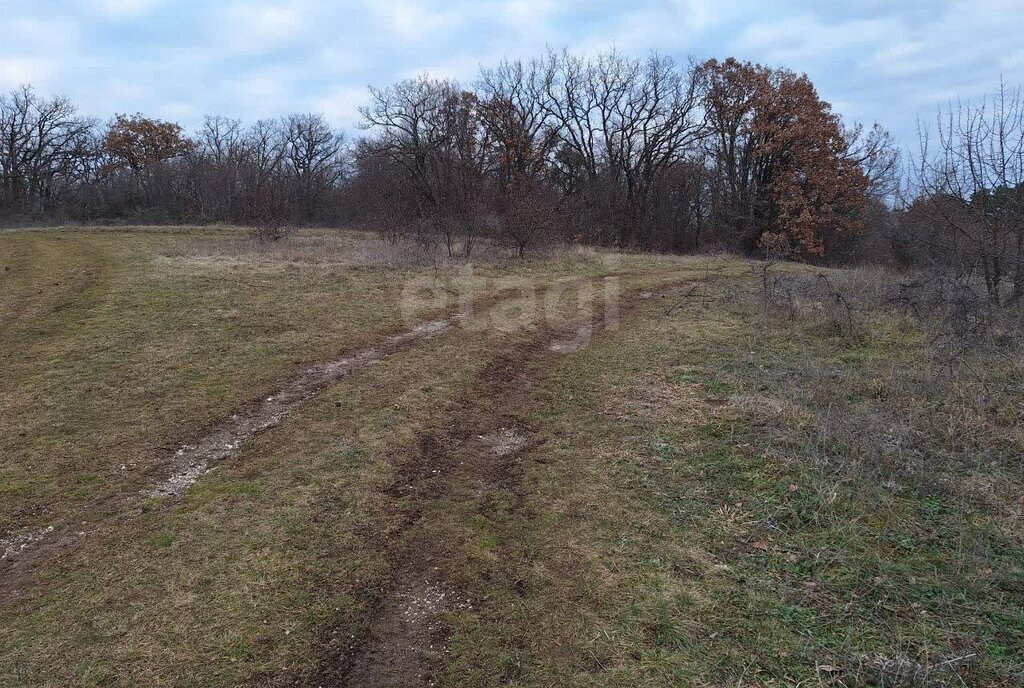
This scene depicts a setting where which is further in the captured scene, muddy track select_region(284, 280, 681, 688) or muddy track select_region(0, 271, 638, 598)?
muddy track select_region(0, 271, 638, 598)

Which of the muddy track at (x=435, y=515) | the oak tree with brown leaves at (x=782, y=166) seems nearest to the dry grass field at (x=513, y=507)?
the muddy track at (x=435, y=515)

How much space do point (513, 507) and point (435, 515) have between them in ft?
2.01

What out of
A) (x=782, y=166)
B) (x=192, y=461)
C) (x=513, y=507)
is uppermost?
(x=782, y=166)

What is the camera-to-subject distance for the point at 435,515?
458cm

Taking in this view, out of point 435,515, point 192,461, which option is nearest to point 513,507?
point 435,515

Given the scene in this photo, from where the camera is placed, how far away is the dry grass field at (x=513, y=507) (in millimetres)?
3162

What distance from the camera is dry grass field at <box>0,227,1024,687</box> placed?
3.16 metres

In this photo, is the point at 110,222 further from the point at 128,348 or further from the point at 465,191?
the point at 128,348

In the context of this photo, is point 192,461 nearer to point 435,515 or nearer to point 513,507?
point 435,515

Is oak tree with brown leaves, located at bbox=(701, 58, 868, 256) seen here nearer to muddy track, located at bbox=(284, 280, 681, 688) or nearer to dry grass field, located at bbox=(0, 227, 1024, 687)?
dry grass field, located at bbox=(0, 227, 1024, 687)

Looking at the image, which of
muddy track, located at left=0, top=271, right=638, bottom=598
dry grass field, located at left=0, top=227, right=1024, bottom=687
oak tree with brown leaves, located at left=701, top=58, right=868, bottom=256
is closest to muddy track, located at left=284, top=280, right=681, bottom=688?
dry grass field, located at left=0, top=227, right=1024, bottom=687

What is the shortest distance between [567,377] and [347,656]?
5.14m

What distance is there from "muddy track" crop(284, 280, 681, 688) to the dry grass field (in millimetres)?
24

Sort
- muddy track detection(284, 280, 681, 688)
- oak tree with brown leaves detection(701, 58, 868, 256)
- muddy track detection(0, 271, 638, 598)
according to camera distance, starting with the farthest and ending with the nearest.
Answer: oak tree with brown leaves detection(701, 58, 868, 256) < muddy track detection(0, 271, 638, 598) < muddy track detection(284, 280, 681, 688)
